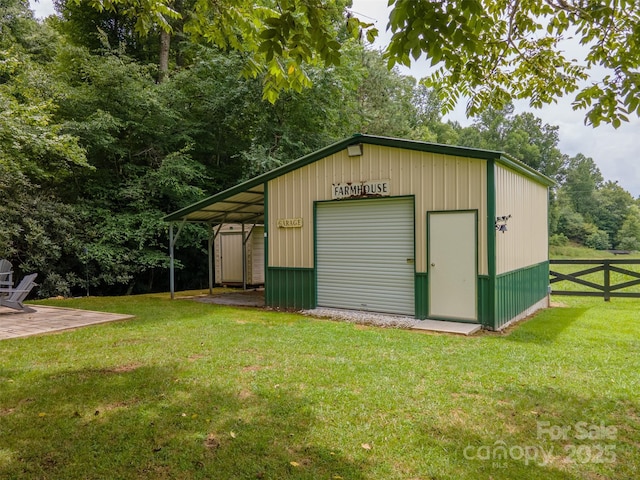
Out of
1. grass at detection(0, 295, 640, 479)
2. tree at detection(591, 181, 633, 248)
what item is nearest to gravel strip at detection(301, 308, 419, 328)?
grass at detection(0, 295, 640, 479)

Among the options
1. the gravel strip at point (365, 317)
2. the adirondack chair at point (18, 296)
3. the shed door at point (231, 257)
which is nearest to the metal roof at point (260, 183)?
the shed door at point (231, 257)

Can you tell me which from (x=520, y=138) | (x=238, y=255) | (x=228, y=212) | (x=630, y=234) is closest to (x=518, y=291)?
(x=228, y=212)

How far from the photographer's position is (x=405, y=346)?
516 centimetres

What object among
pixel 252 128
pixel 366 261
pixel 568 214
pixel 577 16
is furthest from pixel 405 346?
pixel 568 214

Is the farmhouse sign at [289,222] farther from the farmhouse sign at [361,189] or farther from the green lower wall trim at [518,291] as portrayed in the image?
the green lower wall trim at [518,291]

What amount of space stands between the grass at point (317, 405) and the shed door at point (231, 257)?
292 inches

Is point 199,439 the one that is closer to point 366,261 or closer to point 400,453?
point 400,453

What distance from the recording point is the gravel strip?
6.66 meters

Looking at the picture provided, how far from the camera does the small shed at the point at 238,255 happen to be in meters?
12.8

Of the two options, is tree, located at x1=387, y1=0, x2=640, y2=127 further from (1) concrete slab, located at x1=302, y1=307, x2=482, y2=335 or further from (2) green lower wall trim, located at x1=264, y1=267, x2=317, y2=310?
(2) green lower wall trim, located at x1=264, y1=267, x2=317, y2=310

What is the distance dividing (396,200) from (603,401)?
4.50 m

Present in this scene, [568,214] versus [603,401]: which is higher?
[568,214]

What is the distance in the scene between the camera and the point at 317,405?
3277mm

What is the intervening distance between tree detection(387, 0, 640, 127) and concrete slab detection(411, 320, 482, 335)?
310 cm
